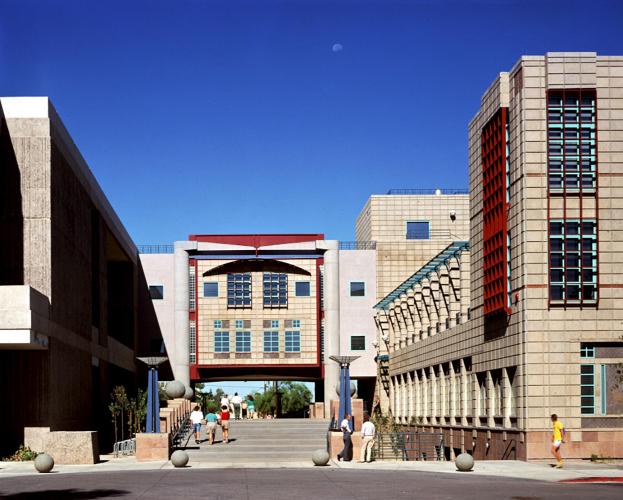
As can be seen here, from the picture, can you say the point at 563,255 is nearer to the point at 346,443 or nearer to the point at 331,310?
the point at 346,443

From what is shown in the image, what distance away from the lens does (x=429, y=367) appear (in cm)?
5794

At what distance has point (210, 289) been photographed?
72.2 meters

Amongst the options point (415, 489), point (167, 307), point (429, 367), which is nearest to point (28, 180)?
point (415, 489)

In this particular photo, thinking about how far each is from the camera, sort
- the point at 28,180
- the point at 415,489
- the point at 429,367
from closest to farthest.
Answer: the point at 415,489 < the point at 28,180 < the point at 429,367

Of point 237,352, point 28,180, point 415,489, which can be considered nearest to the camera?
point 415,489

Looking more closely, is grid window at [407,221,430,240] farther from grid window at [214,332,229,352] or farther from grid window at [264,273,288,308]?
grid window at [214,332,229,352]

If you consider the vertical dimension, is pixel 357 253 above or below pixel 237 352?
above

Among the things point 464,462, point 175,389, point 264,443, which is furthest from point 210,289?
point 464,462

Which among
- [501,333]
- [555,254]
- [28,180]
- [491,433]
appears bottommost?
[491,433]

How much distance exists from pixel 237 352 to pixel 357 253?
10.8 m

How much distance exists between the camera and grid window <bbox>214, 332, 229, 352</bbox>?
236 feet

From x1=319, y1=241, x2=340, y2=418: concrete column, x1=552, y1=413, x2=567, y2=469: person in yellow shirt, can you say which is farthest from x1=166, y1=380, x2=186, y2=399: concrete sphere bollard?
x1=552, y1=413, x2=567, y2=469: person in yellow shirt

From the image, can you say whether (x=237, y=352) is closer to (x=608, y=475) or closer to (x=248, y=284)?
(x=248, y=284)

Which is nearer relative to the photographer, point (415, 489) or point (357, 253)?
point (415, 489)
